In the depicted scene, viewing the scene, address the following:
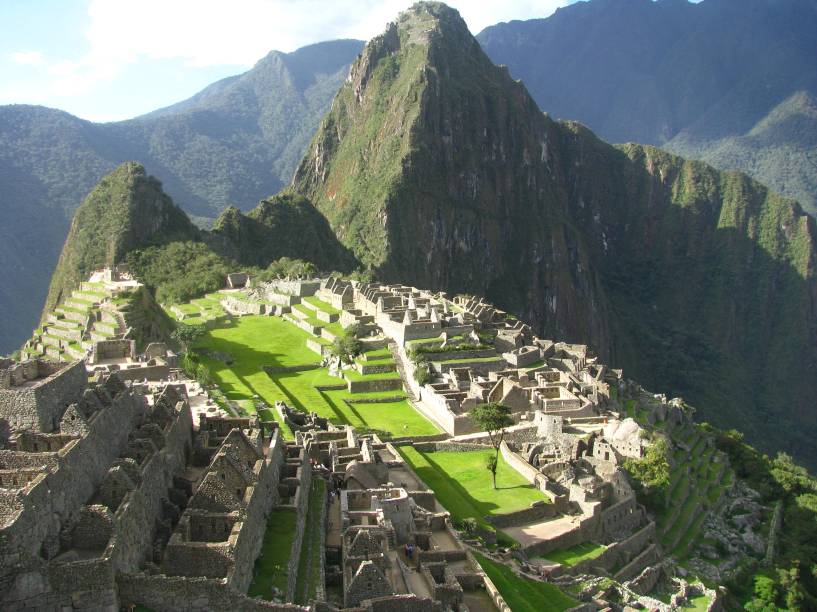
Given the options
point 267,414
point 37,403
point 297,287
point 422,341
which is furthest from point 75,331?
point 37,403

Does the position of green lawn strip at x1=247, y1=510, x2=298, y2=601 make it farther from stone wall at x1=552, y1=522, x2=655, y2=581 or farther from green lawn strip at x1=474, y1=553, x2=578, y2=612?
stone wall at x1=552, y1=522, x2=655, y2=581

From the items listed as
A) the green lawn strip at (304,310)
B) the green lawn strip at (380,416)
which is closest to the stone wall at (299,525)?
the green lawn strip at (380,416)

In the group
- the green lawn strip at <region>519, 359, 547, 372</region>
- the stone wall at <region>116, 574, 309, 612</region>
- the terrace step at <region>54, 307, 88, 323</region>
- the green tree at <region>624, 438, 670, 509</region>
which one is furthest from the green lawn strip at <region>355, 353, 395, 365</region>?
the stone wall at <region>116, 574, 309, 612</region>

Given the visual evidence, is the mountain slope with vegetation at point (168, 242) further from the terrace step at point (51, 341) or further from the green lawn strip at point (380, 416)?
the green lawn strip at point (380, 416)

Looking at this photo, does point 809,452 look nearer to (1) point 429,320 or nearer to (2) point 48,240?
(1) point 429,320

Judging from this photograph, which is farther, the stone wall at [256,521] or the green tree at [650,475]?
the green tree at [650,475]

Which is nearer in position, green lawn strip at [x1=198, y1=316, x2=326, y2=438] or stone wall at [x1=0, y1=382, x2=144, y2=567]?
stone wall at [x1=0, y1=382, x2=144, y2=567]
